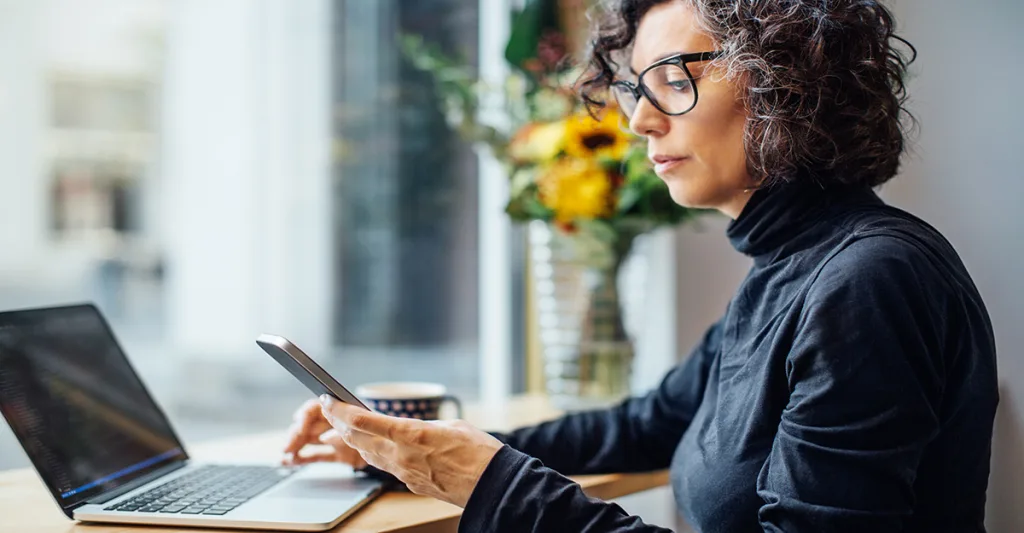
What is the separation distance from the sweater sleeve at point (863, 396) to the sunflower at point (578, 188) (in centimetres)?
60

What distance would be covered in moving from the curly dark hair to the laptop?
0.58m

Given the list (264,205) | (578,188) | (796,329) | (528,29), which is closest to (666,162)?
(796,329)

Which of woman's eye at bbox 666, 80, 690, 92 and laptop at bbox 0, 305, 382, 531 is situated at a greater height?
woman's eye at bbox 666, 80, 690, 92

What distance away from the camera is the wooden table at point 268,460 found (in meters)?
0.85

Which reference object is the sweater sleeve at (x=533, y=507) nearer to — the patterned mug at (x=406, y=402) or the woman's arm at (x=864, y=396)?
the woman's arm at (x=864, y=396)

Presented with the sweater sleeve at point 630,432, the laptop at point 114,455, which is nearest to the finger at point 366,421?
the laptop at point 114,455

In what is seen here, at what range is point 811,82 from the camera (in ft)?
2.83

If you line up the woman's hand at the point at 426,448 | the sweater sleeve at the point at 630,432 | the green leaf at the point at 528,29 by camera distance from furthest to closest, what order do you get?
the green leaf at the point at 528,29, the sweater sleeve at the point at 630,432, the woman's hand at the point at 426,448

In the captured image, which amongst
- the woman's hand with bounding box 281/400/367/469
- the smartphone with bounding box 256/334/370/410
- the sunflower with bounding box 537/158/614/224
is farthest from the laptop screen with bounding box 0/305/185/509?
the sunflower with bounding box 537/158/614/224

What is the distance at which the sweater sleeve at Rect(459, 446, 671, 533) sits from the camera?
758 millimetres

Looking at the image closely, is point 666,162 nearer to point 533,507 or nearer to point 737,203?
point 737,203

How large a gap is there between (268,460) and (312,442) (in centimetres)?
12

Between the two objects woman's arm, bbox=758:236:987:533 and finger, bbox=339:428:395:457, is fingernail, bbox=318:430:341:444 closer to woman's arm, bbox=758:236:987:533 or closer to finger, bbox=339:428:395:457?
finger, bbox=339:428:395:457

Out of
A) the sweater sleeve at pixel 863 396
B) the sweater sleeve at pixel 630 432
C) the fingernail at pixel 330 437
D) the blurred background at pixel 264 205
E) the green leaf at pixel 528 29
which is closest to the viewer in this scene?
the sweater sleeve at pixel 863 396
